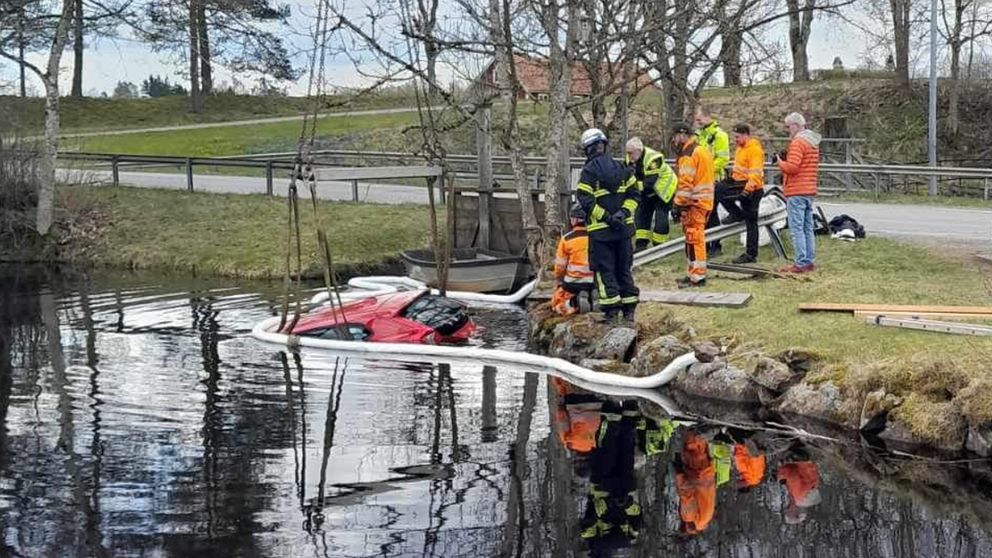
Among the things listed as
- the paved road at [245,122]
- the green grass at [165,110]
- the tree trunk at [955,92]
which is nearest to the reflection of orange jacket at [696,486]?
the tree trunk at [955,92]

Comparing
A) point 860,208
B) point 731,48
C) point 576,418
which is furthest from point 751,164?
point 860,208

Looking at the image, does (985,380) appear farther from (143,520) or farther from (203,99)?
(203,99)

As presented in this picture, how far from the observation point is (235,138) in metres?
43.5

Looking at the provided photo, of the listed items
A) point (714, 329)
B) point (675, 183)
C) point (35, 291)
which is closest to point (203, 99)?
point (35, 291)

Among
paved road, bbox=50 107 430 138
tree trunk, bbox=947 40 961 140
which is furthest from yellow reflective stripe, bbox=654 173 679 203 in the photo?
paved road, bbox=50 107 430 138

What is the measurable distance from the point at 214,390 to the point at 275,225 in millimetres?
14327

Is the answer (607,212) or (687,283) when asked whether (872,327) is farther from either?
Result: (687,283)

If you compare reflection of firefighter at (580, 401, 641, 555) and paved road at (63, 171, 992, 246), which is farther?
paved road at (63, 171, 992, 246)

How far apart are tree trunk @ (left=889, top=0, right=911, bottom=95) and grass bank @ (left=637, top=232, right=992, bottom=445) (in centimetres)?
2361

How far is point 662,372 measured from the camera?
37.6ft

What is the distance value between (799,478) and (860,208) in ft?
49.3

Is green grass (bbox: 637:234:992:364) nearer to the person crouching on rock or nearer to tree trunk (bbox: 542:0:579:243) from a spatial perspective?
the person crouching on rock

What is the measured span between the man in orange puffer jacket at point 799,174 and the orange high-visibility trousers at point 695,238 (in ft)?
3.39

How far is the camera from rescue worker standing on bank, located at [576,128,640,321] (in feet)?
40.2
